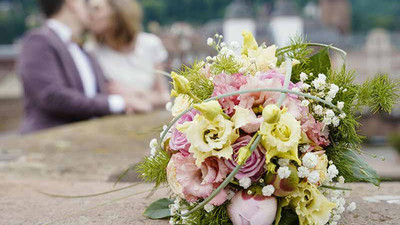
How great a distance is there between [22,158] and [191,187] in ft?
5.80

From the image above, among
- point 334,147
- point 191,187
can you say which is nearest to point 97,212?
point 191,187

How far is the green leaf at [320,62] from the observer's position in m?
1.35

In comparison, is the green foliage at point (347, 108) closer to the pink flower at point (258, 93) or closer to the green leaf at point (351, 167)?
the green leaf at point (351, 167)

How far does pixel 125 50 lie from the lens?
15.7 ft

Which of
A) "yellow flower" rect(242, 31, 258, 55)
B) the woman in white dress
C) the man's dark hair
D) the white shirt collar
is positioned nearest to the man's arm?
the white shirt collar

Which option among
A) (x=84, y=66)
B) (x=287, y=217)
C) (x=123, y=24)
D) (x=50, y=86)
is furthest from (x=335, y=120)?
(x=123, y=24)

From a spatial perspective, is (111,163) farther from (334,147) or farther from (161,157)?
(334,147)

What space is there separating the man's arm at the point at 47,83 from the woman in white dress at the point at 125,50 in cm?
63

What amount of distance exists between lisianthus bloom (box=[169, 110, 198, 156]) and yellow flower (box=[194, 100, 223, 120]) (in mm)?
109

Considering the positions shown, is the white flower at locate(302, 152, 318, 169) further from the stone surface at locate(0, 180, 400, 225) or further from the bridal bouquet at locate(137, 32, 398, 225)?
the stone surface at locate(0, 180, 400, 225)

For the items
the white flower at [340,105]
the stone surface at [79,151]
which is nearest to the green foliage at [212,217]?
the white flower at [340,105]

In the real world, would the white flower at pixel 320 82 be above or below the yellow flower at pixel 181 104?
above

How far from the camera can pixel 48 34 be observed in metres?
3.96

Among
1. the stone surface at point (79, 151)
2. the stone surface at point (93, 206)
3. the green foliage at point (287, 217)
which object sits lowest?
the stone surface at point (79, 151)
